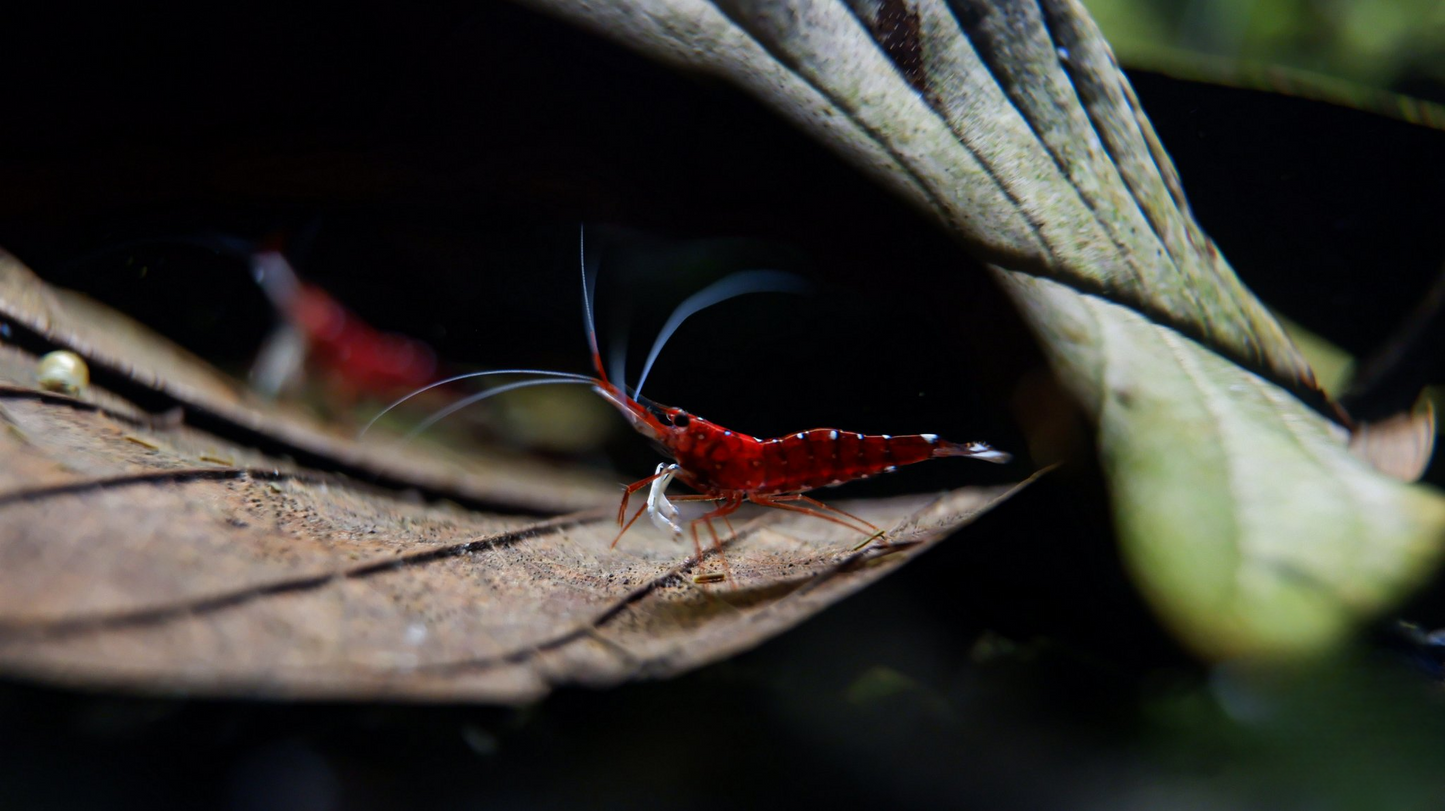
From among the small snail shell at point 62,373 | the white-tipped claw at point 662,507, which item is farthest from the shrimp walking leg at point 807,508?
the small snail shell at point 62,373

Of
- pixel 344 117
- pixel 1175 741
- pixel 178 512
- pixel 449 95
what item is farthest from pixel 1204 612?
pixel 344 117

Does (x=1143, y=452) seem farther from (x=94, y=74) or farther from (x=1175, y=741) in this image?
(x=94, y=74)

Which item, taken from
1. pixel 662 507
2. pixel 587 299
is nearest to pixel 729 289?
pixel 587 299

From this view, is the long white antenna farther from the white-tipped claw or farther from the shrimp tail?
the shrimp tail

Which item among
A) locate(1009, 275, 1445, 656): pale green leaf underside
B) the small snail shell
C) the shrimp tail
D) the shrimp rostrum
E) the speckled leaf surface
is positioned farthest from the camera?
the shrimp rostrum

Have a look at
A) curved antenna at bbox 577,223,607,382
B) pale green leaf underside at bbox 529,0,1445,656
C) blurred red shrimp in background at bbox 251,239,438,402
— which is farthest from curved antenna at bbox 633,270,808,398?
blurred red shrimp in background at bbox 251,239,438,402

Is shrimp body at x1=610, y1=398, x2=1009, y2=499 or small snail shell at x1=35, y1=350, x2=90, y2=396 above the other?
small snail shell at x1=35, y1=350, x2=90, y2=396

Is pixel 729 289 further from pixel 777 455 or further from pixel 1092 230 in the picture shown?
pixel 1092 230
